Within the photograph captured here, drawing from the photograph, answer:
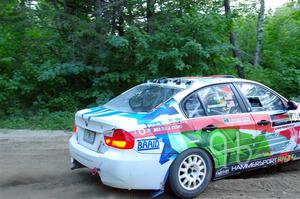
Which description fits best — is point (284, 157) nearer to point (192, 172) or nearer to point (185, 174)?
point (192, 172)

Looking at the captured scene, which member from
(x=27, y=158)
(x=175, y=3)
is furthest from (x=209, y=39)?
(x=27, y=158)

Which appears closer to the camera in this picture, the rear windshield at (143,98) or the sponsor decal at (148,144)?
the sponsor decal at (148,144)

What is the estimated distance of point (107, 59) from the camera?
453 inches

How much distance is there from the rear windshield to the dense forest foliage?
16.5ft

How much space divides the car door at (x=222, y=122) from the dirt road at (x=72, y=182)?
395mm

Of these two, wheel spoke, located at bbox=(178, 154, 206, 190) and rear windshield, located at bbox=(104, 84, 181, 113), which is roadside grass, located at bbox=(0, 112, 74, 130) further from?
wheel spoke, located at bbox=(178, 154, 206, 190)

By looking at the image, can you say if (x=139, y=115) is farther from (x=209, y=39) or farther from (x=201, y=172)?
(x=209, y=39)

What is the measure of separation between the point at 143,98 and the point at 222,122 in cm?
113

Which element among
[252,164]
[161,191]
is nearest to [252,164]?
[252,164]

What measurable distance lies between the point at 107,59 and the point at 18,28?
8.97 ft

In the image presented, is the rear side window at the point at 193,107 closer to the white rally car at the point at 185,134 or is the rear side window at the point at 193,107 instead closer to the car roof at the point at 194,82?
the white rally car at the point at 185,134

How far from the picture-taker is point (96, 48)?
11.4 meters

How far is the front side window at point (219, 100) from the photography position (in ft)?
17.3

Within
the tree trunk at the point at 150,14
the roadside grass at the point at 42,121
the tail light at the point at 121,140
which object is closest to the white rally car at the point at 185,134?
the tail light at the point at 121,140
